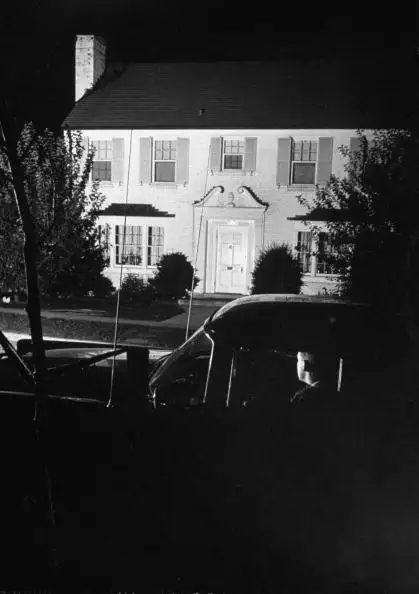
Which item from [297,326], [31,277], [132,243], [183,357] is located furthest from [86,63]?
[31,277]

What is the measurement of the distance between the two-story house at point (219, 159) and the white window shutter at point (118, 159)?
3cm

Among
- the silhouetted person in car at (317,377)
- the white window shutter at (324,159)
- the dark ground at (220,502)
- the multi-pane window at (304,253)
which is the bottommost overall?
the dark ground at (220,502)

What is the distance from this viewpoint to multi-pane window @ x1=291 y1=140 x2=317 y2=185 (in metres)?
20.5

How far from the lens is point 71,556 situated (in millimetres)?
3744

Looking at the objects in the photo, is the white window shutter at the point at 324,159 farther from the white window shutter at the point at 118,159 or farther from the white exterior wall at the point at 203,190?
the white window shutter at the point at 118,159

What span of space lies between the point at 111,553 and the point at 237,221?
17.6 m

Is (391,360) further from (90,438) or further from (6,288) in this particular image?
(6,288)

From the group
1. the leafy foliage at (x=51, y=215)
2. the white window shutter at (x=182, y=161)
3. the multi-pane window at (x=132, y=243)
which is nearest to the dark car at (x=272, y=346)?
the leafy foliage at (x=51, y=215)

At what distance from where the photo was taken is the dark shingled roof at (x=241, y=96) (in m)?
20.5

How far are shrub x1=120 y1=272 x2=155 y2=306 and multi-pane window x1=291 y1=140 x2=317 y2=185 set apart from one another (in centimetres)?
598

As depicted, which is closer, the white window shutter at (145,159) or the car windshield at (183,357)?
the car windshield at (183,357)

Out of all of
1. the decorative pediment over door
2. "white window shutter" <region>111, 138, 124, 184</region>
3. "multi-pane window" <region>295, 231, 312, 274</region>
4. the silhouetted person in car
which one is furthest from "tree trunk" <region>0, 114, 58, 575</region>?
"white window shutter" <region>111, 138, 124, 184</region>

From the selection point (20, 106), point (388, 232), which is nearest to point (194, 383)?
point (20, 106)

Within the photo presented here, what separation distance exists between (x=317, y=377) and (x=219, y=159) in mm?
17477
